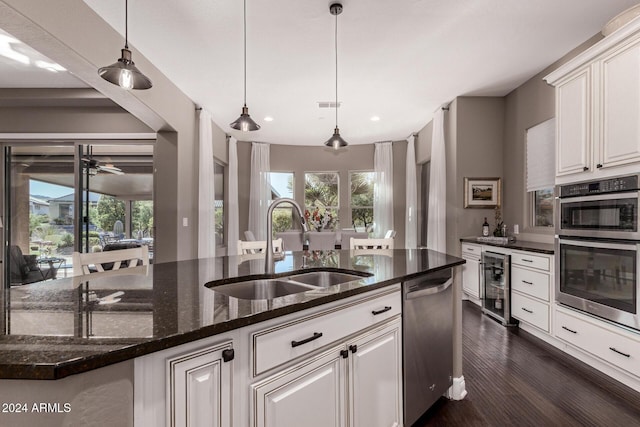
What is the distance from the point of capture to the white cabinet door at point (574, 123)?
2.50m

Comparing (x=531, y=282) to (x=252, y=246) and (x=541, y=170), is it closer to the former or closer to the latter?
(x=541, y=170)

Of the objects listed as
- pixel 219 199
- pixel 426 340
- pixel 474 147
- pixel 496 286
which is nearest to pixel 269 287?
pixel 426 340

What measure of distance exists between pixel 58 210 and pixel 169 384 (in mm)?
4870

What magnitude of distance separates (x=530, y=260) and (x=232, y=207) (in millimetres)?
4926

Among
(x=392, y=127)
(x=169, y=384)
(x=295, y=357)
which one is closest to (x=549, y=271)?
(x=295, y=357)

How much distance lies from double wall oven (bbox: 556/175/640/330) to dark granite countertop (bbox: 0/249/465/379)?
1576 mm

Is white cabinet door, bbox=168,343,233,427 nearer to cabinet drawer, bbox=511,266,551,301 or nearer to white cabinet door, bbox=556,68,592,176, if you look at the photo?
white cabinet door, bbox=556,68,592,176

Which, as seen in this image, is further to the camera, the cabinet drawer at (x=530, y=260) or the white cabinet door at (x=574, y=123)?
the cabinet drawer at (x=530, y=260)

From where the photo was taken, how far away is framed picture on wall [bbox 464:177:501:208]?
4.61m

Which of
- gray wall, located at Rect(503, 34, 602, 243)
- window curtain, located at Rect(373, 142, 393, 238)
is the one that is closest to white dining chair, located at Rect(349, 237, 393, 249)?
gray wall, located at Rect(503, 34, 602, 243)

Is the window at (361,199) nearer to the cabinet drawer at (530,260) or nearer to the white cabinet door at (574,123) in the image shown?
the cabinet drawer at (530,260)

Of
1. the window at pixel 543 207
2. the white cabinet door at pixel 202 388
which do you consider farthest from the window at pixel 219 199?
the white cabinet door at pixel 202 388

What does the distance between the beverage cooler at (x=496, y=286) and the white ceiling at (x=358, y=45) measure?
2164 mm

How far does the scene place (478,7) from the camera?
8.75ft
